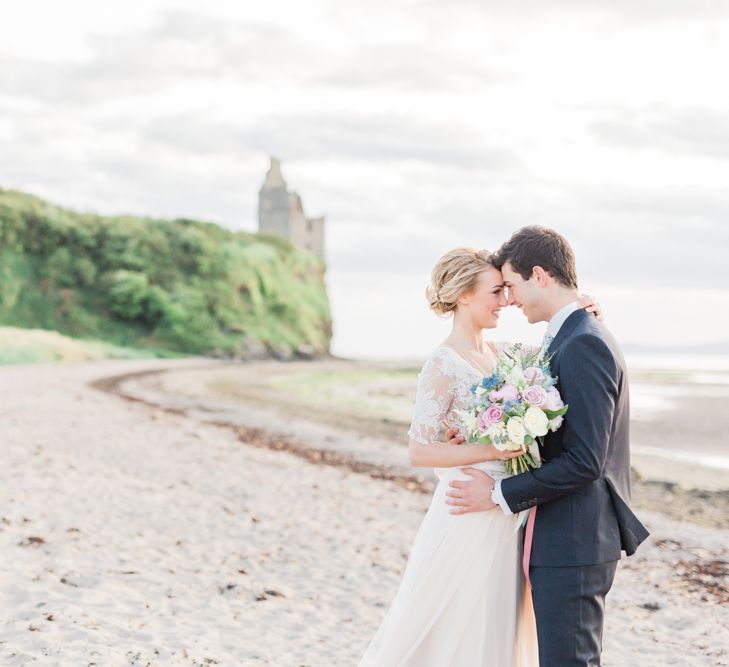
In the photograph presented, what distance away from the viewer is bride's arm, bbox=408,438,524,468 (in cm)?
335

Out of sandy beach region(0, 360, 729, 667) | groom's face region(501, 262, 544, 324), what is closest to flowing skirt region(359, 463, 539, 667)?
groom's face region(501, 262, 544, 324)

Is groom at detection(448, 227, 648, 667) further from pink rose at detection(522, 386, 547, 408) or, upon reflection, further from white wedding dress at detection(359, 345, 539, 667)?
white wedding dress at detection(359, 345, 539, 667)

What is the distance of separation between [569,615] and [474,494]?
0.58 metres

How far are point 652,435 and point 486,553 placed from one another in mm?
18807

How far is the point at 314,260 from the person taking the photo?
A: 2837 inches

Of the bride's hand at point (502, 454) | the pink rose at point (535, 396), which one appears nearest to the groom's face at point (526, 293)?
the pink rose at point (535, 396)

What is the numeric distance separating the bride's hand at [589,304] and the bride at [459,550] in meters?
0.45

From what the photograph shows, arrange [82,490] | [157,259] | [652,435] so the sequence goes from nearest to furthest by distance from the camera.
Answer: [82,490], [652,435], [157,259]

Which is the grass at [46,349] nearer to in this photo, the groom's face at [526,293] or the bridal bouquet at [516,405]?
the groom's face at [526,293]

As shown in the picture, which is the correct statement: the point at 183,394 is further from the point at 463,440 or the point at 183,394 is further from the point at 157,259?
the point at 157,259

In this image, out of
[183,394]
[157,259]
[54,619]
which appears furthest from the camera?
[157,259]

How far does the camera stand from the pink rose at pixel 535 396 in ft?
9.82

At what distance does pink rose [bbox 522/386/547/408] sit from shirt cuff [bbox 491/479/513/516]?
0.47 metres

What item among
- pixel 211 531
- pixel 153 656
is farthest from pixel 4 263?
pixel 153 656
